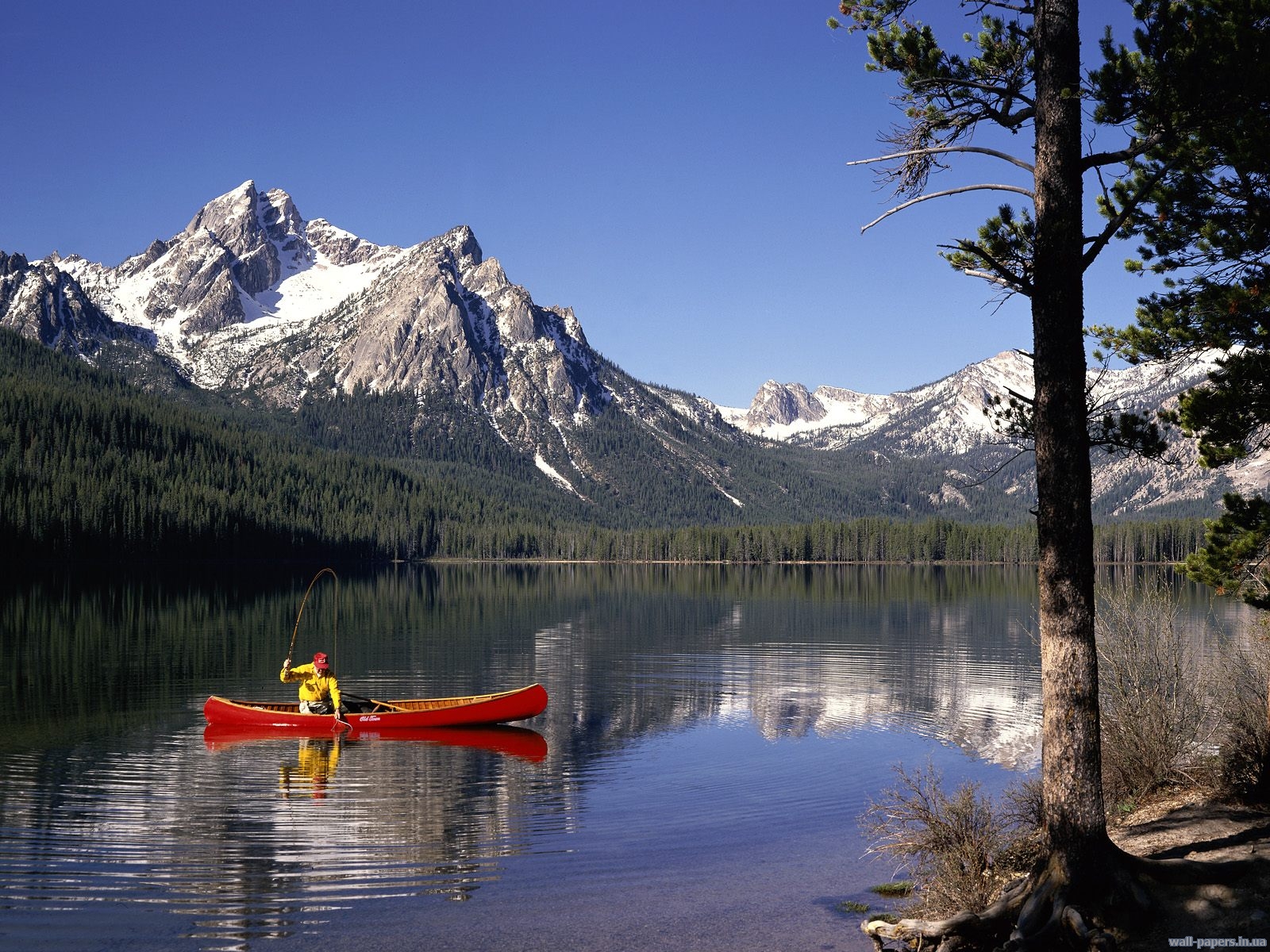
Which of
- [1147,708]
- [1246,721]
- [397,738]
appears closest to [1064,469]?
[1147,708]

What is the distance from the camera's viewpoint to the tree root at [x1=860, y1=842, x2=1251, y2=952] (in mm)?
12203

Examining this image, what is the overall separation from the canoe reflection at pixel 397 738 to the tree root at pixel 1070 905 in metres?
20.6

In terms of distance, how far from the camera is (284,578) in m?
145

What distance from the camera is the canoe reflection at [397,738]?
33438 millimetres

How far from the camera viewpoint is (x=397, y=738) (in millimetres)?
35094

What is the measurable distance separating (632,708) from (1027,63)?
3162 centimetres

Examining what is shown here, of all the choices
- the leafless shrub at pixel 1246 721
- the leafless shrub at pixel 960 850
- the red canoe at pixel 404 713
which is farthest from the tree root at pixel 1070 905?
the red canoe at pixel 404 713

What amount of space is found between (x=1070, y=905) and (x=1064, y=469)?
487 centimetres

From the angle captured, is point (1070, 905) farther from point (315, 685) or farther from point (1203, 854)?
point (315, 685)

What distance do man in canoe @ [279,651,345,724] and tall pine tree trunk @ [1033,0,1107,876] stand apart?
86.6 ft

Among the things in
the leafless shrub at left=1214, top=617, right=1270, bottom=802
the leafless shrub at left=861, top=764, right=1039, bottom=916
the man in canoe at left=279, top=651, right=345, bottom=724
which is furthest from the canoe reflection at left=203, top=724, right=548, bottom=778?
the leafless shrub at left=1214, top=617, right=1270, bottom=802

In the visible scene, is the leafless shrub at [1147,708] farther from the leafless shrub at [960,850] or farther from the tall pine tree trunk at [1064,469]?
the tall pine tree trunk at [1064,469]

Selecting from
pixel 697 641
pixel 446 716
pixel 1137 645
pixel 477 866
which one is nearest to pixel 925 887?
pixel 1137 645

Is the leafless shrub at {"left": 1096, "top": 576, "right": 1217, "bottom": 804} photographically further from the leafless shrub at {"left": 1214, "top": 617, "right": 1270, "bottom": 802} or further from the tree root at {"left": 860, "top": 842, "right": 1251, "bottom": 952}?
the tree root at {"left": 860, "top": 842, "right": 1251, "bottom": 952}
